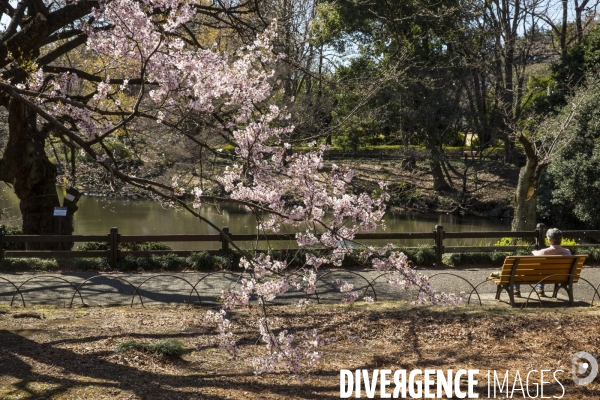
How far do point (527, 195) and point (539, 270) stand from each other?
665cm

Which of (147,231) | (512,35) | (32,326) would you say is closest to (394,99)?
(512,35)

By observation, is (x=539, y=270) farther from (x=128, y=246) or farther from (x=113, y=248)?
(x=128, y=246)

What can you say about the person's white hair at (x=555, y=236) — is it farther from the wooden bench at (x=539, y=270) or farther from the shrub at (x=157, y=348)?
the shrub at (x=157, y=348)

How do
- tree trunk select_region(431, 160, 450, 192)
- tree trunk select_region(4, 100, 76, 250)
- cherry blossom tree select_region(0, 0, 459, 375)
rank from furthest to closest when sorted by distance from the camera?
tree trunk select_region(431, 160, 450, 192) < tree trunk select_region(4, 100, 76, 250) < cherry blossom tree select_region(0, 0, 459, 375)

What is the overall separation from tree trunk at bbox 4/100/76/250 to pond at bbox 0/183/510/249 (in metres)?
5.24

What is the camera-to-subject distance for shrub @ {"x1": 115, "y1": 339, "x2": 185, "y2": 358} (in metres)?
6.50

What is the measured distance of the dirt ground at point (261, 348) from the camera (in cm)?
563

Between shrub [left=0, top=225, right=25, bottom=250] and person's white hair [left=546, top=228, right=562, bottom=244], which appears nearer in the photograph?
person's white hair [left=546, top=228, right=562, bottom=244]

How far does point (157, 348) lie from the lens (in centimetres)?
654

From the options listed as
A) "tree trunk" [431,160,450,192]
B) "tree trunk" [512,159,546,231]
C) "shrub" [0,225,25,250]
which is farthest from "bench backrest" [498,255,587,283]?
"tree trunk" [431,160,450,192]

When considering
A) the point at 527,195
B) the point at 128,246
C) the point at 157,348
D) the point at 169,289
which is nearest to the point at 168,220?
the point at 128,246

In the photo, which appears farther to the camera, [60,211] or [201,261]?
[60,211]

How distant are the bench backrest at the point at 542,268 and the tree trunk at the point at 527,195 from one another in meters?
6.17

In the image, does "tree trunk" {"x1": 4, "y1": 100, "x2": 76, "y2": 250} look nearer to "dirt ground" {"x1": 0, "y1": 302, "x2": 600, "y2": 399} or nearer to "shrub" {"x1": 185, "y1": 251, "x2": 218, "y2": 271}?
"shrub" {"x1": 185, "y1": 251, "x2": 218, "y2": 271}
